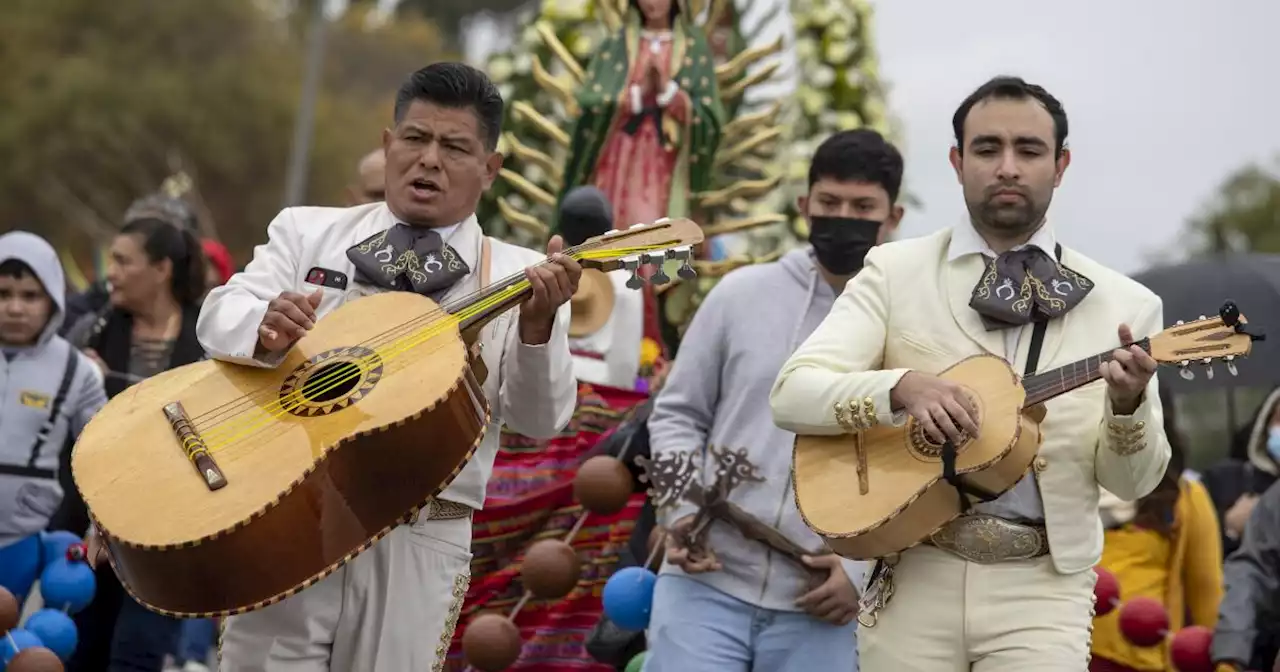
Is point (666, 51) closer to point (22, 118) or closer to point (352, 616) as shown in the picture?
point (352, 616)

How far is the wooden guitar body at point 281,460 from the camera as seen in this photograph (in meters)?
4.97

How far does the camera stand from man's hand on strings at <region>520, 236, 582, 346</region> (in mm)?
5328

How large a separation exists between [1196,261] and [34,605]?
581cm

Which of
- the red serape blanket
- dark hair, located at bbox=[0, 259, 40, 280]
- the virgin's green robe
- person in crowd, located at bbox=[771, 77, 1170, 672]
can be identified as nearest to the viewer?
person in crowd, located at bbox=[771, 77, 1170, 672]

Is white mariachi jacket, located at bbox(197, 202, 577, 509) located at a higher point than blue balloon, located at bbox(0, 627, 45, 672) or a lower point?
higher

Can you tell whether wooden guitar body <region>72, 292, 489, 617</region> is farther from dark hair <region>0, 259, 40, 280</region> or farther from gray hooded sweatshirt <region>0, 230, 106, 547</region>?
dark hair <region>0, 259, 40, 280</region>

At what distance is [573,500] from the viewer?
26.9ft

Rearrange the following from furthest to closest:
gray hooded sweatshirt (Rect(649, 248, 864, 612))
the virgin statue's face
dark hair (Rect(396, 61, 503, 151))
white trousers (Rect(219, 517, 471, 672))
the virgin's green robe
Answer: the virgin statue's face
the virgin's green robe
gray hooded sweatshirt (Rect(649, 248, 864, 612))
dark hair (Rect(396, 61, 503, 151))
white trousers (Rect(219, 517, 471, 672))

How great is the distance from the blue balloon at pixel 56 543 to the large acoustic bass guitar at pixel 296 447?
111 inches

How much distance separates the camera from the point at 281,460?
5.06 metres

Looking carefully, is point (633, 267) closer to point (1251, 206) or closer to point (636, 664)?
point (636, 664)

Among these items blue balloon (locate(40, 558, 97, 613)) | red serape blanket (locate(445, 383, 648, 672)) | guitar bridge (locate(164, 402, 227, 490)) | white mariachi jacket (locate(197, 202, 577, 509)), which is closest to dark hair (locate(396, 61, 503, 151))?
white mariachi jacket (locate(197, 202, 577, 509))

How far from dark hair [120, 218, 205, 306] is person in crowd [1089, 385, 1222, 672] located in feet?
13.4

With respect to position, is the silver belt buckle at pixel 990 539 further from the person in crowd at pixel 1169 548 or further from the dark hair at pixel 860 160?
the person in crowd at pixel 1169 548
